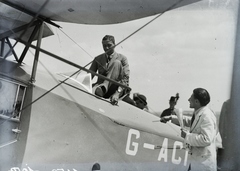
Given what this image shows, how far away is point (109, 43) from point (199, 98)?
774 millimetres

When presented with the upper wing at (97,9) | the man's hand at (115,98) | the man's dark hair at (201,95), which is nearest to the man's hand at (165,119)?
the man's dark hair at (201,95)

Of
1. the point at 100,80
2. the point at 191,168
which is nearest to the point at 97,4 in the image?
the point at 100,80

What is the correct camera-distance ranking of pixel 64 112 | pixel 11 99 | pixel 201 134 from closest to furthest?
pixel 11 99 → pixel 64 112 → pixel 201 134

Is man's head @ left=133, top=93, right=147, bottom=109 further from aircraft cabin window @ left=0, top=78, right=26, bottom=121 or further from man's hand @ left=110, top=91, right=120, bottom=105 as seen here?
aircraft cabin window @ left=0, top=78, right=26, bottom=121

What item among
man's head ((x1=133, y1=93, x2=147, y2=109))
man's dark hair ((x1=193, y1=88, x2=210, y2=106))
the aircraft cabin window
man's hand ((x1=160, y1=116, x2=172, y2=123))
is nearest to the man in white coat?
man's dark hair ((x1=193, y1=88, x2=210, y2=106))

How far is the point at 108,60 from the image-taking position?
2.10 meters

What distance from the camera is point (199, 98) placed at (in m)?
2.28

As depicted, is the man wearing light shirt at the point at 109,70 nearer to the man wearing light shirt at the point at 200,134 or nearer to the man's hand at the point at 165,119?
the man's hand at the point at 165,119

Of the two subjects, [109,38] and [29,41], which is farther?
[109,38]

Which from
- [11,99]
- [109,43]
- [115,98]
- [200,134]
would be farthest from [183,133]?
[11,99]

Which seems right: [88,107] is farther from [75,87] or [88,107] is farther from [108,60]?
[108,60]

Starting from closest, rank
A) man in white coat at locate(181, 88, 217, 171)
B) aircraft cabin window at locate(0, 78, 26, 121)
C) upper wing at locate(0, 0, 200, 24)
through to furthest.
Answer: aircraft cabin window at locate(0, 78, 26, 121), upper wing at locate(0, 0, 200, 24), man in white coat at locate(181, 88, 217, 171)

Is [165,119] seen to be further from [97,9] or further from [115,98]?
[97,9]

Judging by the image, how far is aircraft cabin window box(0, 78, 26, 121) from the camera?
6.17 feet
